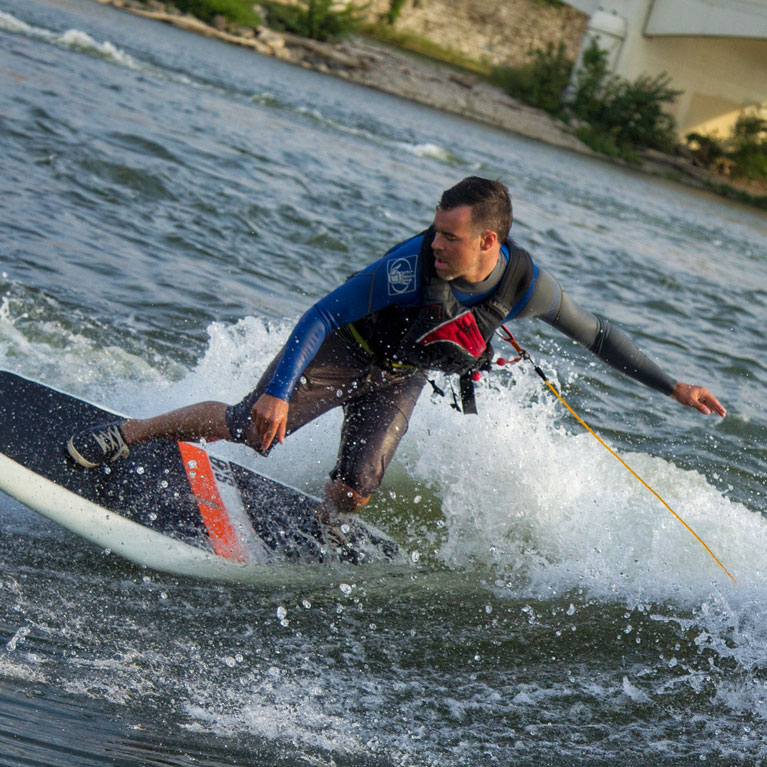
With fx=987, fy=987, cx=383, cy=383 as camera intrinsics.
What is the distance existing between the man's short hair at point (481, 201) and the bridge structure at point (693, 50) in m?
31.0

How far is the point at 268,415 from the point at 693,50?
3875 cm

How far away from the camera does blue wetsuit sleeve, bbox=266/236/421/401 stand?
11.8 ft

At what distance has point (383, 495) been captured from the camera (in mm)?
5215

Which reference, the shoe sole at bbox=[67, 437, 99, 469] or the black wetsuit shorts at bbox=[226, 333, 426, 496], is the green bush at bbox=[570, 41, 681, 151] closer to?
the black wetsuit shorts at bbox=[226, 333, 426, 496]

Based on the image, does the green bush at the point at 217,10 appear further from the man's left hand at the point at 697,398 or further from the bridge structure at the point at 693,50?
the man's left hand at the point at 697,398

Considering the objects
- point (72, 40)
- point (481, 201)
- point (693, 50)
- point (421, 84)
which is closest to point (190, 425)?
point (481, 201)

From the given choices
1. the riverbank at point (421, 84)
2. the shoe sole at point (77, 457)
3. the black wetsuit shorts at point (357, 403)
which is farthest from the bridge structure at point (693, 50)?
the shoe sole at point (77, 457)

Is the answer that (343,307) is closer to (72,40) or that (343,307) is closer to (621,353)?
(621,353)

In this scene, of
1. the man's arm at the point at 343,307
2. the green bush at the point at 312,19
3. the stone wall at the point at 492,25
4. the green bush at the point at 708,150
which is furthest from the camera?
the stone wall at the point at 492,25

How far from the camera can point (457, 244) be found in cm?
348

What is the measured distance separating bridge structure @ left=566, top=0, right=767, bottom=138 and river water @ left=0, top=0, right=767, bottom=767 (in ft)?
79.3

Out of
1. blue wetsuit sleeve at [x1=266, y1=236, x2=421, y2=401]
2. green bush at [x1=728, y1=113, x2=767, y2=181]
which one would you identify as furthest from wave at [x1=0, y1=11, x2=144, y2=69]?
green bush at [x1=728, y1=113, x2=767, y2=181]

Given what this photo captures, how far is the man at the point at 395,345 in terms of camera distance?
354 cm

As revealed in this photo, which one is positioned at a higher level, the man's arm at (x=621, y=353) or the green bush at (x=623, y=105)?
the green bush at (x=623, y=105)
